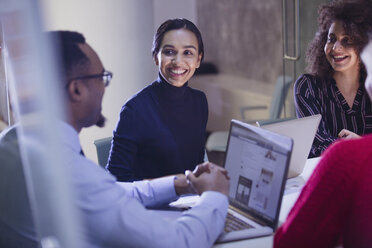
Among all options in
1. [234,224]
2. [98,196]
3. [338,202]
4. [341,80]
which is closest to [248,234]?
[234,224]

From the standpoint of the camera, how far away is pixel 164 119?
211 cm

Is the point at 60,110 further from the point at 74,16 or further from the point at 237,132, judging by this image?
the point at 74,16

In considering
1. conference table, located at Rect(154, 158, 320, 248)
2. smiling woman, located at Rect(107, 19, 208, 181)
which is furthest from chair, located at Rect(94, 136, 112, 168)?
conference table, located at Rect(154, 158, 320, 248)

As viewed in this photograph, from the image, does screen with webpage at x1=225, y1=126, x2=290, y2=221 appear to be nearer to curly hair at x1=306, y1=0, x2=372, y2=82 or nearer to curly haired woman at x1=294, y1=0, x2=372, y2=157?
curly haired woman at x1=294, y1=0, x2=372, y2=157

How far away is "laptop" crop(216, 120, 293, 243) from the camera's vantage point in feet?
4.80

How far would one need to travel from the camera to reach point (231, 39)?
6.11 meters

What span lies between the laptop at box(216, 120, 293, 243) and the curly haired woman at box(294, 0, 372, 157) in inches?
36.6

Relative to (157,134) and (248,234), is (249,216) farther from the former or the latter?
(157,134)

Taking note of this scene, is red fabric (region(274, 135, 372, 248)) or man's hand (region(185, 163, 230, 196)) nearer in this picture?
red fabric (region(274, 135, 372, 248))

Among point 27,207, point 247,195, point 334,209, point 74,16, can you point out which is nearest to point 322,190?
point 334,209

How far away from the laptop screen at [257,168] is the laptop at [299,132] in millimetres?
226

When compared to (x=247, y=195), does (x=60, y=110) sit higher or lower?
higher

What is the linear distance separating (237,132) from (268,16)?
3868mm

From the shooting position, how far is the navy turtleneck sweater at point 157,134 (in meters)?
2.00
